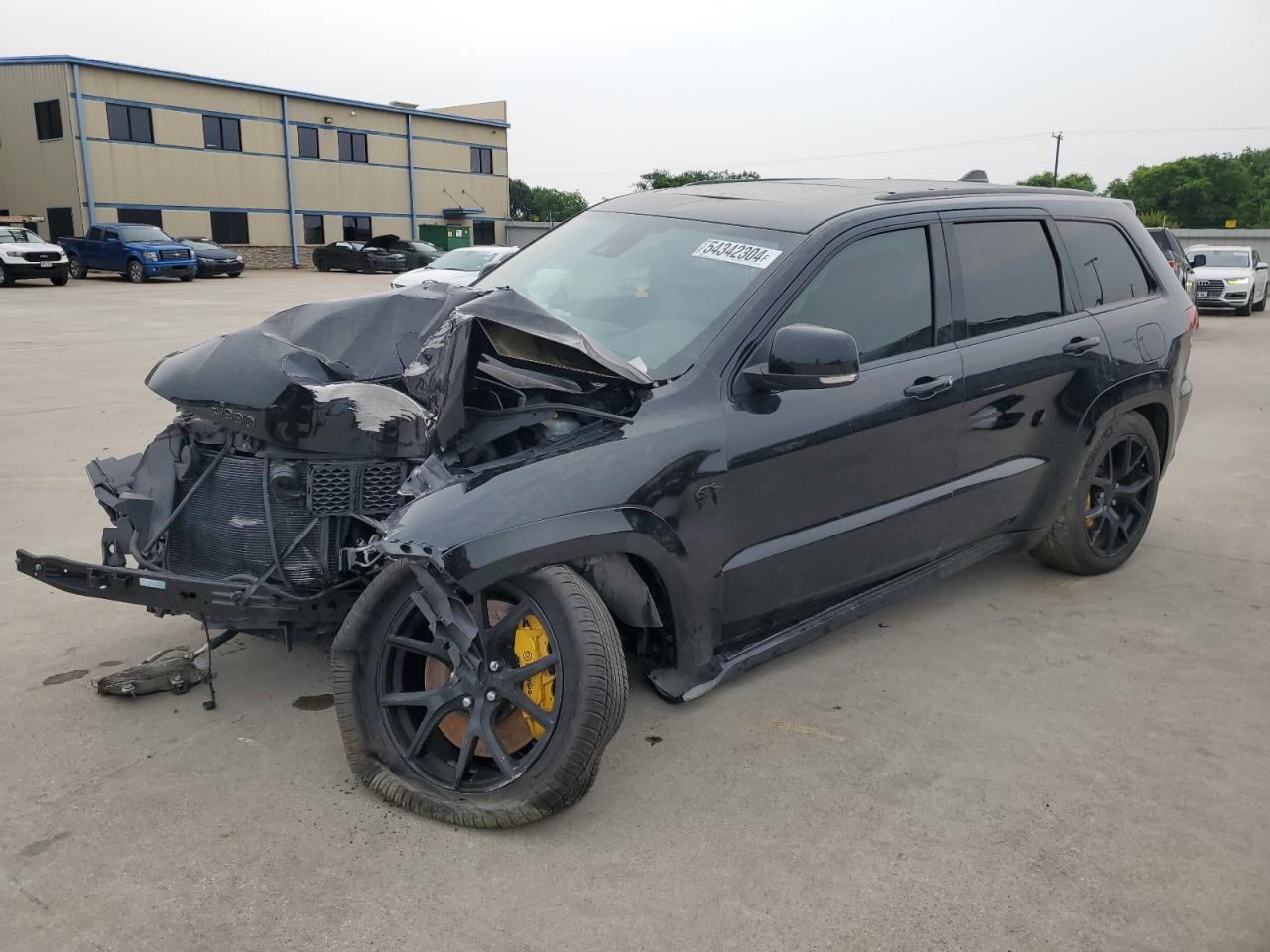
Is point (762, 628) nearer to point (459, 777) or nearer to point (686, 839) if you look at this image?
point (686, 839)

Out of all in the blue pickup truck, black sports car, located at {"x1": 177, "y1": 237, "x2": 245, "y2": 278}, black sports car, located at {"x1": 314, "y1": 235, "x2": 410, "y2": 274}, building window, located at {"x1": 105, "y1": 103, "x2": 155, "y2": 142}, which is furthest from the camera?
black sports car, located at {"x1": 314, "y1": 235, "x2": 410, "y2": 274}

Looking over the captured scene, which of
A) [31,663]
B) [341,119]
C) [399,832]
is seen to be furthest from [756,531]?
[341,119]

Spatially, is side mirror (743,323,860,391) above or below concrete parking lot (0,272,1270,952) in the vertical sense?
above

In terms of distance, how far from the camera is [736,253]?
360 cm

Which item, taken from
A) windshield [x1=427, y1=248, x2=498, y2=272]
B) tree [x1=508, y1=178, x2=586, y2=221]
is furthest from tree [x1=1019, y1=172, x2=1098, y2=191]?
windshield [x1=427, y1=248, x2=498, y2=272]

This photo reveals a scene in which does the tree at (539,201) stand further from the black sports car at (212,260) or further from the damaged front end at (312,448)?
the damaged front end at (312,448)

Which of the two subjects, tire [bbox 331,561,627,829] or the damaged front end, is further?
the damaged front end

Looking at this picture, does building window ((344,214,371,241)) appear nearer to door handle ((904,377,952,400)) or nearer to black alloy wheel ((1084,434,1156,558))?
black alloy wheel ((1084,434,1156,558))

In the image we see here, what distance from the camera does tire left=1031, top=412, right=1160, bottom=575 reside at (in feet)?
15.4

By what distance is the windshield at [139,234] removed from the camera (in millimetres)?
28688

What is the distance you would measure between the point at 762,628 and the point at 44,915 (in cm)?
221

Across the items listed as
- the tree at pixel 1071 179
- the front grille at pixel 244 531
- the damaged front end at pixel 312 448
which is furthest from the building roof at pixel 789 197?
the tree at pixel 1071 179

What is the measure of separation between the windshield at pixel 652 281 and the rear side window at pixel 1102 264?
177cm

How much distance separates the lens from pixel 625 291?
3707 mm
